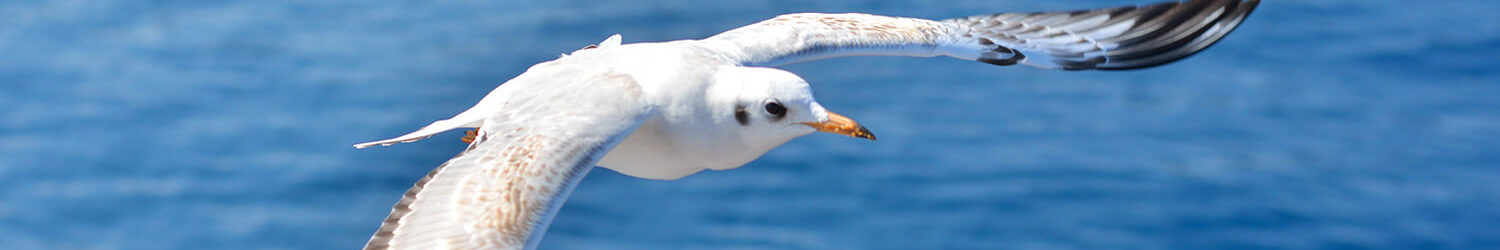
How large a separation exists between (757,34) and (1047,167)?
629cm

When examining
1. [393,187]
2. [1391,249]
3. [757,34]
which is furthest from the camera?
[393,187]

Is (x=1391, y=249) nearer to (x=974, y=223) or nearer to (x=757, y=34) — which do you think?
(x=974, y=223)

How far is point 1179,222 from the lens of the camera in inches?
543

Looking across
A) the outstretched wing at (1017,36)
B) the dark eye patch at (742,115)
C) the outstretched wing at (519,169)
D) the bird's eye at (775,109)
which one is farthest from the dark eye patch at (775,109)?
the outstretched wing at (1017,36)

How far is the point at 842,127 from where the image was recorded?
730 centimetres

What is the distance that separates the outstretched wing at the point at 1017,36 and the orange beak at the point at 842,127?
0.98 metres

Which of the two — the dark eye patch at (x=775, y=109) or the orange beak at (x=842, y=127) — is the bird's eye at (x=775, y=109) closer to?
the dark eye patch at (x=775, y=109)

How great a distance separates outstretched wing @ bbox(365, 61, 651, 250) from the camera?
20.4 feet

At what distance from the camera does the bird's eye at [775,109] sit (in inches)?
290

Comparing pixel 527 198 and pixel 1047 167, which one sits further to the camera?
pixel 1047 167

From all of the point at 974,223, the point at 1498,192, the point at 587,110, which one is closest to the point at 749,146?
the point at 587,110

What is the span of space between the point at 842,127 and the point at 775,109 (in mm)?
336

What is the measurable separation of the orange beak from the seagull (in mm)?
10

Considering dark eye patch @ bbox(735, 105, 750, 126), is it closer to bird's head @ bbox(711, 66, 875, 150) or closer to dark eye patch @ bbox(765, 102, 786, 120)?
bird's head @ bbox(711, 66, 875, 150)
